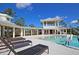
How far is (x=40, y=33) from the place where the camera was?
11.3 metres

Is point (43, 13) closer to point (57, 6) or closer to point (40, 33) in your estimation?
point (57, 6)

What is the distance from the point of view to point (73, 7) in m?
8.94

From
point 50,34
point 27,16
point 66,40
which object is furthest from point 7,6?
point 66,40

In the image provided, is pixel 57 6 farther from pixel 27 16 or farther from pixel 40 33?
pixel 40 33

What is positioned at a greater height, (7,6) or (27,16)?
(7,6)

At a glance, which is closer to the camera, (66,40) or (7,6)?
(7,6)
